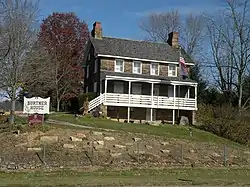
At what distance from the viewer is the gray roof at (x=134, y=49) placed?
4790cm

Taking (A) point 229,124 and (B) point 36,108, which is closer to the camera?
(B) point 36,108

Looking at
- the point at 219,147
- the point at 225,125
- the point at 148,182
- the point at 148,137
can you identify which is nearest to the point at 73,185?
the point at 148,182

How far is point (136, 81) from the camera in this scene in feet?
148

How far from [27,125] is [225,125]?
60.9 ft

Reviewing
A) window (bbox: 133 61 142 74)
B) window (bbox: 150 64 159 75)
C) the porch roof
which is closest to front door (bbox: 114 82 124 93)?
the porch roof

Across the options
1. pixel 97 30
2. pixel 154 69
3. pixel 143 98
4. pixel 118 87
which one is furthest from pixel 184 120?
pixel 97 30

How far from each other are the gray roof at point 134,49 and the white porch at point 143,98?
3528 mm

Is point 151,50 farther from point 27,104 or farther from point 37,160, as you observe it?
point 37,160

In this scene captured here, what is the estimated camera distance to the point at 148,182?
16.8 m

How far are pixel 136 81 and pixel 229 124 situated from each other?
11.5m


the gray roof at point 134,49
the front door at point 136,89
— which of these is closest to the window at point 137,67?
the gray roof at point 134,49

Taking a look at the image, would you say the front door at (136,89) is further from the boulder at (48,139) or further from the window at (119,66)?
the boulder at (48,139)

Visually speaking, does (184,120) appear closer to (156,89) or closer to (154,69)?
(156,89)

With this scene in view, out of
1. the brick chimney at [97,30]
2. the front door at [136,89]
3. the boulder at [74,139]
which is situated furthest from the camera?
the brick chimney at [97,30]
